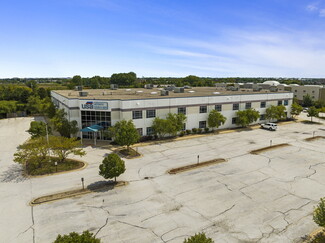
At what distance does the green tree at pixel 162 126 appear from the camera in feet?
136

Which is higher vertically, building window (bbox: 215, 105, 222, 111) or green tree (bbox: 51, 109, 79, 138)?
building window (bbox: 215, 105, 222, 111)

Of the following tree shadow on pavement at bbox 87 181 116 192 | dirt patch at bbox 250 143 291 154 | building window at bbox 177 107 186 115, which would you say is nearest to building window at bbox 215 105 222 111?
building window at bbox 177 107 186 115

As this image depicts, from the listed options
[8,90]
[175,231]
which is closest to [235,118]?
[175,231]

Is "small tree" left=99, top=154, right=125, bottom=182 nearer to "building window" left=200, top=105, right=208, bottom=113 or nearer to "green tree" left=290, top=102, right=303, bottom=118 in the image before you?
"building window" left=200, top=105, right=208, bottom=113

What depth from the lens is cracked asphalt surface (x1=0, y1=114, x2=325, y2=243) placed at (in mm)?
17359

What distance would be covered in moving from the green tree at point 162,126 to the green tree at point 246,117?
1829 cm

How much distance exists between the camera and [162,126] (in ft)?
136

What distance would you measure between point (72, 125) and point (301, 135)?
44620 mm

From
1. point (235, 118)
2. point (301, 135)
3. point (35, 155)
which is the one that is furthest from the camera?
point (235, 118)

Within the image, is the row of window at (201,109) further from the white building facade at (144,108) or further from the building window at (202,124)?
the building window at (202,124)

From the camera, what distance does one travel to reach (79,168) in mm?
29125

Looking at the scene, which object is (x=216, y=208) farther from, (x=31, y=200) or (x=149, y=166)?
(x=31, y=200)

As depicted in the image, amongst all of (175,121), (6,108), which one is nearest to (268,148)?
(175,121)

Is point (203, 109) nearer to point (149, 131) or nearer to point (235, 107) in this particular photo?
point (235, 107)
